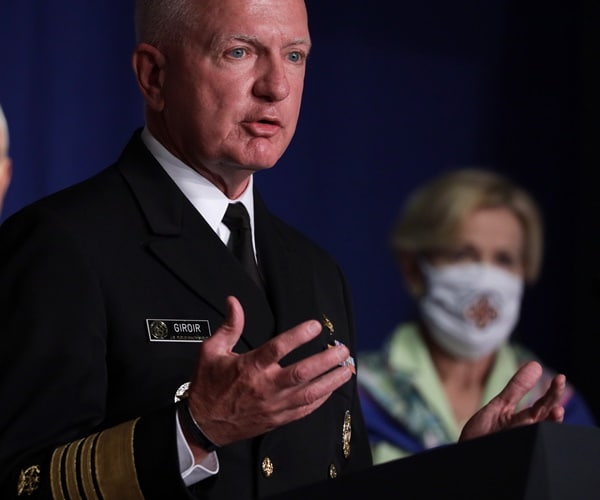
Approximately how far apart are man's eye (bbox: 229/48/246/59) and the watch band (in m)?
0.55

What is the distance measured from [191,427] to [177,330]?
25 cm

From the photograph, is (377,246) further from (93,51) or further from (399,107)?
(93,51)

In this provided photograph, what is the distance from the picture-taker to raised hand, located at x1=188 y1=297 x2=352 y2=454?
1665 millimetres

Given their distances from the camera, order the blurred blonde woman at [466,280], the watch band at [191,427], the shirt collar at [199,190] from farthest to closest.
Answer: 1. the blurred blonde woman at [466,280]
2. the shirt collar at [199,190]
3. the watch band at [191,427]

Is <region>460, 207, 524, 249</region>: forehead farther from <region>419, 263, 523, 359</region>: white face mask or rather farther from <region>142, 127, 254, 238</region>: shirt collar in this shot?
<region>142, 127, 254, 238</region>: shirt collar

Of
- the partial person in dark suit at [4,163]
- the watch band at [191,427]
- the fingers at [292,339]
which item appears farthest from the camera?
the partial person in dark suit at [4,163]

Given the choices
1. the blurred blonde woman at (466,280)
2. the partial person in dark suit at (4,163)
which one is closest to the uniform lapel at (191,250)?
the partial person in dark suit at (4,163)

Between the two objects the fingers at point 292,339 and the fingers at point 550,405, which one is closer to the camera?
the fingers at point 292,339

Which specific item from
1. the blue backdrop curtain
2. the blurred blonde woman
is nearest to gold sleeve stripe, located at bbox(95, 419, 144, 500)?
the blue backdrop curtain

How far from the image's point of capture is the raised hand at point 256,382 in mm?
1665

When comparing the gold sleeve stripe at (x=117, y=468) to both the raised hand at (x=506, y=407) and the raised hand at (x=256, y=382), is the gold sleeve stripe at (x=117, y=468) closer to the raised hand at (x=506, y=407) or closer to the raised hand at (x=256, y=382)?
the raised hand at (x=256, y=382)

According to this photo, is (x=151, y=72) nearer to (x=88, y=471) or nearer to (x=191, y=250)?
(x=191, y=250)

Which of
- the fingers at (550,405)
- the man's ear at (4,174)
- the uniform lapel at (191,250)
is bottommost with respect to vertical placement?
the fingers at (550,405)

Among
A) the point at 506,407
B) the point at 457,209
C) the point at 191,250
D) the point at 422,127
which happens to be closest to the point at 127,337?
the point at 191,250
